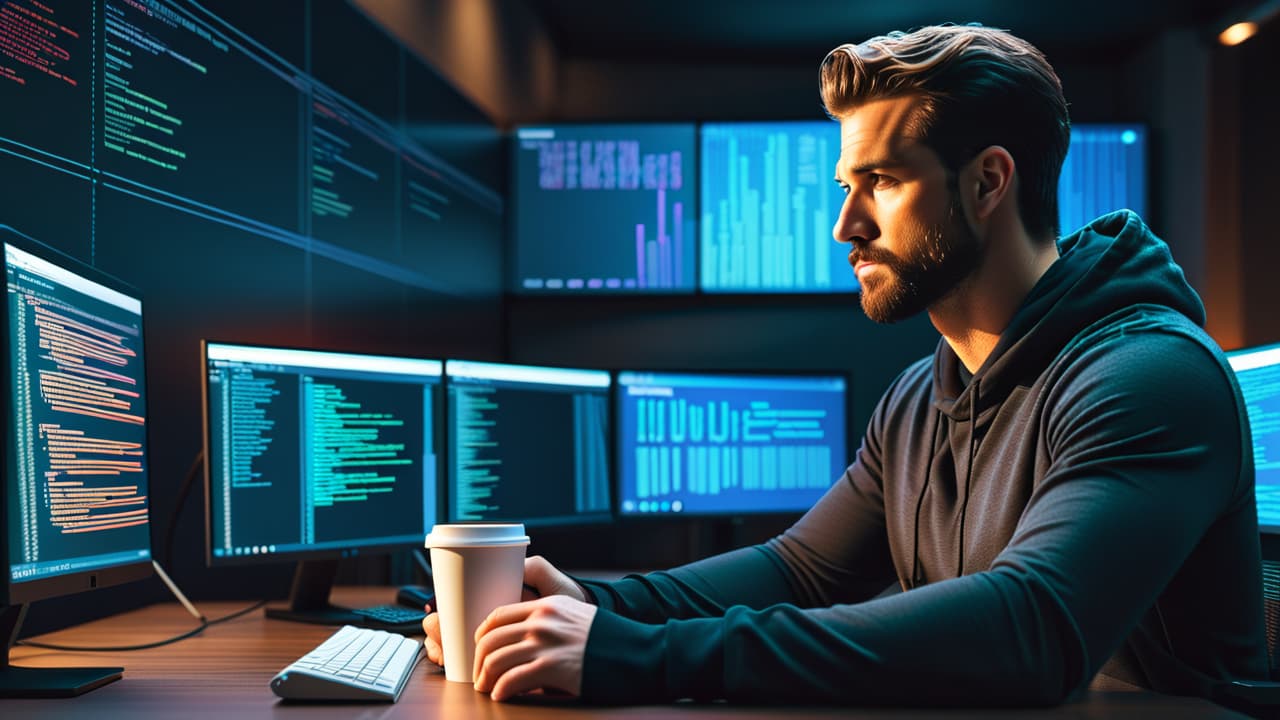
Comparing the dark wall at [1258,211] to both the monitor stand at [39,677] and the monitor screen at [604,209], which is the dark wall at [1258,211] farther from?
the monitor stand at [39,677]

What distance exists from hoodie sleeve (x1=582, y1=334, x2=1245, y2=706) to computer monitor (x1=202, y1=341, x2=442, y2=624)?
887mm

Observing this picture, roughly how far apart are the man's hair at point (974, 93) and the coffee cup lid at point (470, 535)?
605 mm

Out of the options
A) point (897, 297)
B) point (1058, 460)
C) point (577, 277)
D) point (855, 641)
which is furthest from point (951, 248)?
point (577, 277)

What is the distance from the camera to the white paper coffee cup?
0.92m

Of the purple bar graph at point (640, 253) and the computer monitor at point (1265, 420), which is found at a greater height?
the purple bar graph at point (640, 253)

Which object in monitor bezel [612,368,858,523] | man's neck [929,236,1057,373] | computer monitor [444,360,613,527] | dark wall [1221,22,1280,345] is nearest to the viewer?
man's neck [929,236,1057,373]

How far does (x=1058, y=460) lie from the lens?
3.18ft

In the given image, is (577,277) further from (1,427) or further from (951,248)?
(1,427)

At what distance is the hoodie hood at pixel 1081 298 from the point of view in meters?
1.10

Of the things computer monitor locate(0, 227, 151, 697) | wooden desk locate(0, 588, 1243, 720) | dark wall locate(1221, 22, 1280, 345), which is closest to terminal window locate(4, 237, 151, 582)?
computer monitor locate(0, 227, 151, 697)

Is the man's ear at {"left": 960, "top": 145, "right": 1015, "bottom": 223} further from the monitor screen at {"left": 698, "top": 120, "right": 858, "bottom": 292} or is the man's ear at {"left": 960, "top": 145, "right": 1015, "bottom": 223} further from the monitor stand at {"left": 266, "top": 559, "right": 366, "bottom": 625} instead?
the monitor screen at {"left": 698, "top": 120, "right": 858, "bottom": 292}

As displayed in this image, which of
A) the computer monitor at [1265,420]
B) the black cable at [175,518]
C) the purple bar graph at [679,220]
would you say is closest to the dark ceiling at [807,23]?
the purple bar graph at [679,220]

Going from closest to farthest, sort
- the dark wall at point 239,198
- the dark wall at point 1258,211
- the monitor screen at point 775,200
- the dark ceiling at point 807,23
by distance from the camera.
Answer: the dark wall at point 239,198 < the monitor screen at point 775,200 < the dark ceiling at point 807,23 < the dark wall at point 1258,211

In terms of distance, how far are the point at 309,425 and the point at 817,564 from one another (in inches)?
32.0
